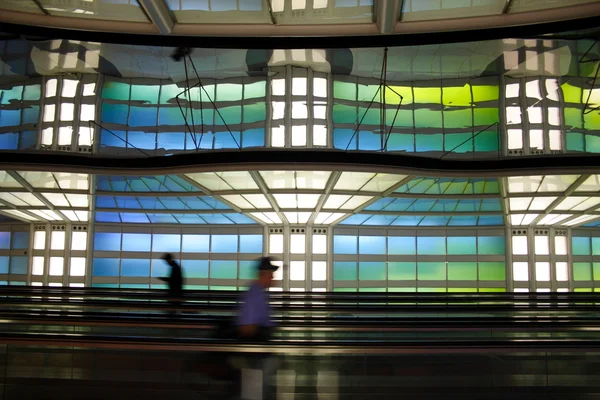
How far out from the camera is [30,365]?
6.39 metres

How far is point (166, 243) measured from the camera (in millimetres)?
30938

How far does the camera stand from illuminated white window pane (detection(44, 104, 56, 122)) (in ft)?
99.0

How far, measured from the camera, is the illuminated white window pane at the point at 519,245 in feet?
97.7

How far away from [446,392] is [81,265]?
90.7ft

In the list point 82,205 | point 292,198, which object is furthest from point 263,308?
point 82,205

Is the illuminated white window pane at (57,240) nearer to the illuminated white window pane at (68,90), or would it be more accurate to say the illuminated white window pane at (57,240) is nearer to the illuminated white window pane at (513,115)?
the illuminated white window pane at (68,90)

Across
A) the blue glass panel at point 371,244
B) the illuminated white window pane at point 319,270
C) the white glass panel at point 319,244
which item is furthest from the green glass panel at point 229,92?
the blue glass panel at point 371,244

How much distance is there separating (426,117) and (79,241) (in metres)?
19.3

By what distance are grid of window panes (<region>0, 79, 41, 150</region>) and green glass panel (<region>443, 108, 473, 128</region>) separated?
70.4ft

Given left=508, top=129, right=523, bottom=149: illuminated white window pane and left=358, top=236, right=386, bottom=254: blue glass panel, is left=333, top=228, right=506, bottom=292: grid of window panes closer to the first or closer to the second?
left=358, top=236, right=386, bottom=254: blue glass panel

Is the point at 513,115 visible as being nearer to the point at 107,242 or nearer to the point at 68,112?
the point at 107,242

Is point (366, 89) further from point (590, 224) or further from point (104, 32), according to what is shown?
point (104, 32)

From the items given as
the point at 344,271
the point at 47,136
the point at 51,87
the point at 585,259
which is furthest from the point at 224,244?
the point at 585,259

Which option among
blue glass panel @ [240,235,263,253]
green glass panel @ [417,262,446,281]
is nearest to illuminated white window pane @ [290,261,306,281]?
blue glass panel @ [240,235,263,253]
